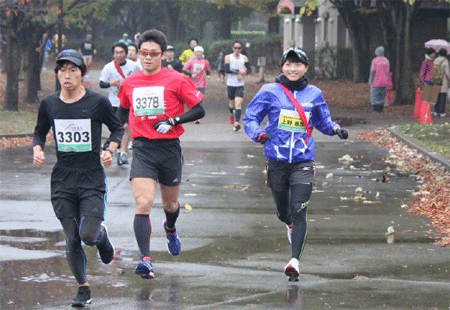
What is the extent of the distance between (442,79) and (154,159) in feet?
65.1

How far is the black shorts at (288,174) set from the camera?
9.00 m

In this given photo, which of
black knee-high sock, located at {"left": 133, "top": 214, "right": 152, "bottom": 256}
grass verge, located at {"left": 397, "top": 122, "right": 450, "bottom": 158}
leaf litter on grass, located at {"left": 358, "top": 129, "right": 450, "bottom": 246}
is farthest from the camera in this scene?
grass verge, located at {"left": 397, "top": 122, "right": 450, "bottom": 158}

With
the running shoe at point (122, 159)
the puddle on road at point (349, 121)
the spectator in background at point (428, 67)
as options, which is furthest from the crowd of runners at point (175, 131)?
the spectator in background at point (428, 67)

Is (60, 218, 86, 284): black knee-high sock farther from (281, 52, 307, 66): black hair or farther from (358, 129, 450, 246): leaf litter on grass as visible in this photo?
(358, 129, 450, 246): leaf litter on grass

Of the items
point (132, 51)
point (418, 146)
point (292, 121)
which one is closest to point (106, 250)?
point (292, 121)

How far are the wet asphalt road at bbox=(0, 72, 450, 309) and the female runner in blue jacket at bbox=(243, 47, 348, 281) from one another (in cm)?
62

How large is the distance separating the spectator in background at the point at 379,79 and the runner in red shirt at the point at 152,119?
21116mm

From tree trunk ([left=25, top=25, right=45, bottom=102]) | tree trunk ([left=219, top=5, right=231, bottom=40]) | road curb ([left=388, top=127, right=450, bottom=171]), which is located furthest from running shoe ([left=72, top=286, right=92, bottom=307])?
tree trunk ([left=219, top=5, right=231, bottom=40])

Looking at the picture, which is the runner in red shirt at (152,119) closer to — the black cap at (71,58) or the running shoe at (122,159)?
the black cap at (71,58)

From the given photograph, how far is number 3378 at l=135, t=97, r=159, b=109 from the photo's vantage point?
29.0ft

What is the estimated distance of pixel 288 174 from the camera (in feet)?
29.9

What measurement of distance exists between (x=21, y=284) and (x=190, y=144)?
13.1 meters

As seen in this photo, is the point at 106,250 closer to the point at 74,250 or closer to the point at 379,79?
the point at 74,250

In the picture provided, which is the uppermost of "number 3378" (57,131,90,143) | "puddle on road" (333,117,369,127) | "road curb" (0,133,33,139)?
"number 3378" (57,131,90,143)
